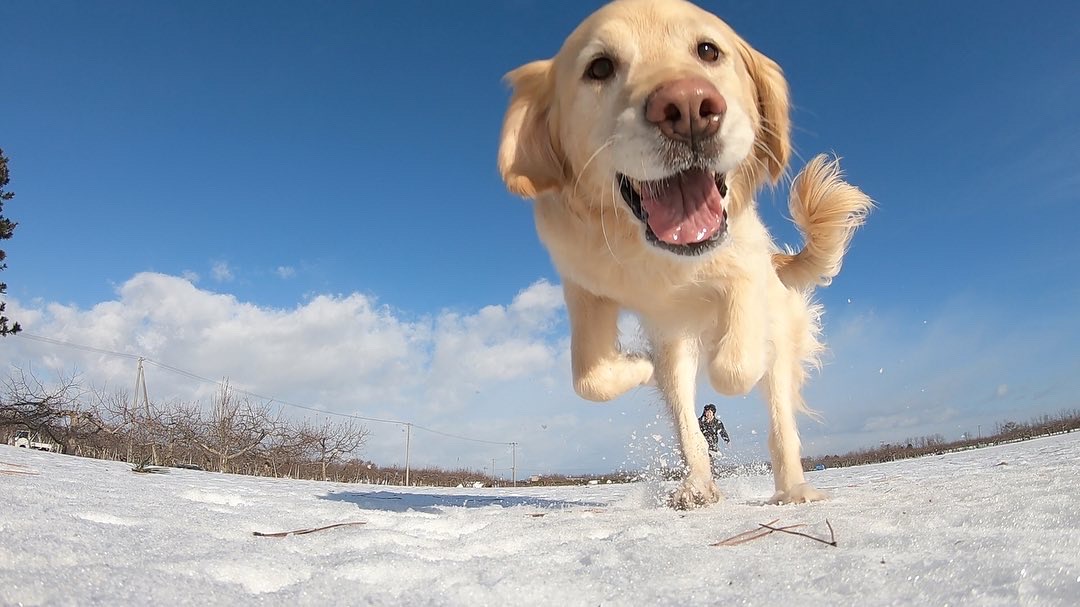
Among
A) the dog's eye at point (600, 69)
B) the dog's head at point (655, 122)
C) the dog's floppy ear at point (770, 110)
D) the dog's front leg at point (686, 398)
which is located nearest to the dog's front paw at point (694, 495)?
the dog's front leg at point (686, 398)

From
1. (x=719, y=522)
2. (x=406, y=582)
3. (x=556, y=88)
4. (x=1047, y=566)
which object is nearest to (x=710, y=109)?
(x=556, y=88)

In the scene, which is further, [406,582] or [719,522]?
[719,522]

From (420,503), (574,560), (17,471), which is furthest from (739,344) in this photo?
(17,471)

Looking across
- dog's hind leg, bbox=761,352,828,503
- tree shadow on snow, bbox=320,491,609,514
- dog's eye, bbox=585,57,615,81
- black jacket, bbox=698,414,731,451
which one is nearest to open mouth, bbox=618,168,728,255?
dog's eye, bbox=585,57,615,81

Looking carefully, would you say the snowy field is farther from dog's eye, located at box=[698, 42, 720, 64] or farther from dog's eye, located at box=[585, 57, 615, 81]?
dog's eye, located at box=[698, 42, 720, 64]

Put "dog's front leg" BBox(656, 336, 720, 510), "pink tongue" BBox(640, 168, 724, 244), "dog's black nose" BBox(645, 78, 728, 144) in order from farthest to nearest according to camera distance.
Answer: "dog's front leg" BBox(656, 336, 720, 510) → "pink tongue" BBox(640, 168, 724, 244) → "dog's black nose" BBox(645, 78, 728, 144)

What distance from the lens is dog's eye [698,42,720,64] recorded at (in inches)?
121

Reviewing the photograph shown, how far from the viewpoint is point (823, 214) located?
4414 mm

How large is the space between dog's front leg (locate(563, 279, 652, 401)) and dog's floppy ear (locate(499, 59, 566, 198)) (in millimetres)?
719

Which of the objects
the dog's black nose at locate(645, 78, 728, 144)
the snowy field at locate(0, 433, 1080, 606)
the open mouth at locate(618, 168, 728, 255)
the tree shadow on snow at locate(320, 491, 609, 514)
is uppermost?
the dog's black nose at locate(645, 78, 728, 144)

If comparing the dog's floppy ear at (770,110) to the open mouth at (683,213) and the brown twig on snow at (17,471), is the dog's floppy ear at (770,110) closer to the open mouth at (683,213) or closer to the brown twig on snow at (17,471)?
the open mouth at (683,213)

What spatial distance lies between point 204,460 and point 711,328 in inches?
699

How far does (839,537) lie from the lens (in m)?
1.85

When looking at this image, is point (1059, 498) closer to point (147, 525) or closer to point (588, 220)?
point (588, 220)
